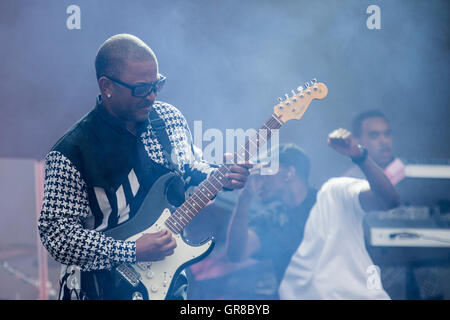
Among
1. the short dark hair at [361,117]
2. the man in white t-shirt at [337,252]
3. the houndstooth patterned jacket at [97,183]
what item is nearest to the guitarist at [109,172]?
the houndstooth patterned jacket at [97,183]

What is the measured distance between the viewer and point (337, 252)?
9.85 ft

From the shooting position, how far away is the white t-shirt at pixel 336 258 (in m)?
2.93

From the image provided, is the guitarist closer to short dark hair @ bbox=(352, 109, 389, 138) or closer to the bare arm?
the bare arm

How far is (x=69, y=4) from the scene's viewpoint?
123 inches

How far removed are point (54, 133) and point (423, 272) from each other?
3135 mm

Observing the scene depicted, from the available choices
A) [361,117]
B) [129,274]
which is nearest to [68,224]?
[129,274]

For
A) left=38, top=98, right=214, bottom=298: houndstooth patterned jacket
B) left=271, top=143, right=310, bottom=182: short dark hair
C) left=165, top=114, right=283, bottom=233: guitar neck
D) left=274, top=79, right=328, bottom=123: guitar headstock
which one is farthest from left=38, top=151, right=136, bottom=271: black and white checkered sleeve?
left=271, top=143, right=310, bottom=182: short dark hair

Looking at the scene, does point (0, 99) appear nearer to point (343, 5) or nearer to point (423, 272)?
point (343, 5)

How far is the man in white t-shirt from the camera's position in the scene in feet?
9.53

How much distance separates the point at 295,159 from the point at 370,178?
2.34ft

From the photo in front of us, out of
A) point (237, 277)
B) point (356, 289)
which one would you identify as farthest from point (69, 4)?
point (356, 289)
